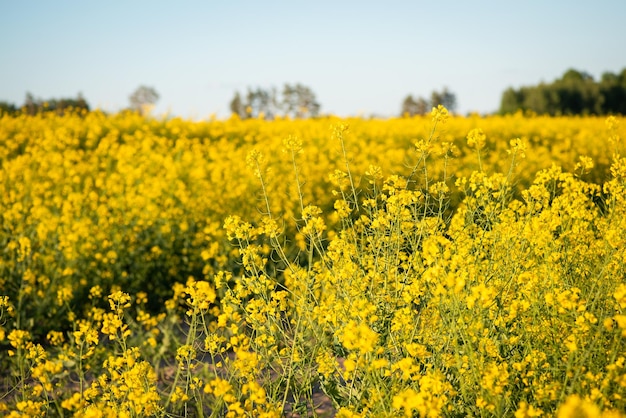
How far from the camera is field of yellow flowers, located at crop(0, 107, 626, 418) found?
7.52 feet

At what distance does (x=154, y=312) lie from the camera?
16.3ft

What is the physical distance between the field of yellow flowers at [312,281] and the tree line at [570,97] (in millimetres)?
34511

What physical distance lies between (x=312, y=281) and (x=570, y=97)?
4421cm

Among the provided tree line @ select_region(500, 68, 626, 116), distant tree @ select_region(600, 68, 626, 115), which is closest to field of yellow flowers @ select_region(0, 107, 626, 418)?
tree line @ select_region(500, 68, 626, 116)

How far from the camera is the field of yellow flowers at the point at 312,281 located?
7.52ft

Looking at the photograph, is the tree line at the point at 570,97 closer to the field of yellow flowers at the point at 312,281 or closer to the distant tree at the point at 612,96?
the distant tree at the point at 612,96

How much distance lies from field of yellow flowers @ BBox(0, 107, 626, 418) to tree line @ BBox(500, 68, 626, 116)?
113 feet

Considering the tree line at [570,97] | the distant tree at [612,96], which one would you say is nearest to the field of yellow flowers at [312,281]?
the tree line at [570,97]

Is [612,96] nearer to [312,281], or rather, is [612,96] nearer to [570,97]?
[570,97]

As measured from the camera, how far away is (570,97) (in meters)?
42.5

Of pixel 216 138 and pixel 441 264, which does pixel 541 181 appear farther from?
pixel 216 138

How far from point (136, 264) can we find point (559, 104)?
42.2 meters

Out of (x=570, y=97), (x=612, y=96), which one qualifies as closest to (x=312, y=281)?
(x=570, y=97)

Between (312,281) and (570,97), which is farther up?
(570,97)
